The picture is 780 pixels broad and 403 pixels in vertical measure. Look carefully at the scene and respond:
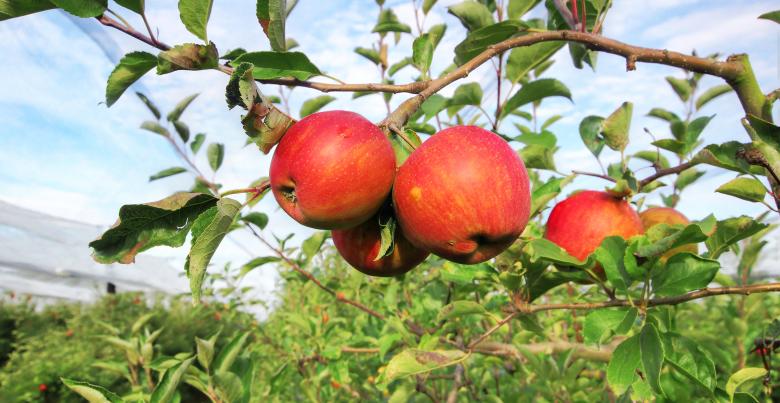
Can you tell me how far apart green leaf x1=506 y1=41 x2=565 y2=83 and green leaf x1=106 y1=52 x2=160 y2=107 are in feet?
2.46

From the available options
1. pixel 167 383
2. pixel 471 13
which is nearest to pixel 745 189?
pixel 471 13

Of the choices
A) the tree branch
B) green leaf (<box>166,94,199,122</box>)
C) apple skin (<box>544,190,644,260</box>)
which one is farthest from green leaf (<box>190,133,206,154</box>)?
the tree branch

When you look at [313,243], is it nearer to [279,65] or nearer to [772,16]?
[279,65]

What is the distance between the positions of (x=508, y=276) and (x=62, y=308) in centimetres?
838

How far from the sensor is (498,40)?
3.03 ft

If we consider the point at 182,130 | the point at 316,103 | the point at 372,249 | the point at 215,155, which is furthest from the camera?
the point at 215,155

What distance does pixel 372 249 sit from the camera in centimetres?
74

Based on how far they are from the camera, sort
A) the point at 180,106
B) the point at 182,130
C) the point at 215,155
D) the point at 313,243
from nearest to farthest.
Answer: the point at 313,243 < the point at 180,106 < the point at 182,130 < the point at 215,155

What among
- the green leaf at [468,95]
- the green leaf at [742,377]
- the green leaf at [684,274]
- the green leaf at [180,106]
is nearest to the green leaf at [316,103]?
the green leaf at [468,95]

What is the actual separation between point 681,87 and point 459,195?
1557 millimetres

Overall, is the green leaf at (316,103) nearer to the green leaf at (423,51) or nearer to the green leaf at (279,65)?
the green leaf at (423,51)

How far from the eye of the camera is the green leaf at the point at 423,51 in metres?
0.92

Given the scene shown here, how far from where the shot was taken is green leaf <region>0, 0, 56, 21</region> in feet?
2.21

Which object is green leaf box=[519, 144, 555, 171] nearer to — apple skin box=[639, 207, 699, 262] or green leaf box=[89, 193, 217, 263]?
apple skin box=[639, 207, 699, 262]
